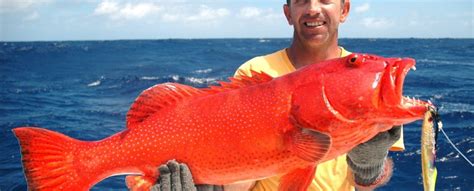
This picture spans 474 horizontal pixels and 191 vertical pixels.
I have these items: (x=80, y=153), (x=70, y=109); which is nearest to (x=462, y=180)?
(x=80, y=153)

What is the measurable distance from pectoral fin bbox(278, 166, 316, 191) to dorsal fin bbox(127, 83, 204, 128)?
0.74 metres

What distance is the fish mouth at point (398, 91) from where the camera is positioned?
2.43m

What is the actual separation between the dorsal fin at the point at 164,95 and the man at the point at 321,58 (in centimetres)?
64

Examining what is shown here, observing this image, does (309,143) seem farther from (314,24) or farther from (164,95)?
(314,24)

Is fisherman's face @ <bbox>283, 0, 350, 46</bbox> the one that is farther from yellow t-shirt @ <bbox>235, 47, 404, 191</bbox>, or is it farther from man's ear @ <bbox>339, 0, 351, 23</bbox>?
yellow t-shirt @ <bbox>235, 47, 404, 191</bbox>

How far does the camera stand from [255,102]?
8.94ft

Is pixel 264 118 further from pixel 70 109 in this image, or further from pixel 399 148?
pixel 70 109

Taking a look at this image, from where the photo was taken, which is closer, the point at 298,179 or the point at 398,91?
the point at 398,91

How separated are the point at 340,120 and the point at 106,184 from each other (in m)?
7.73

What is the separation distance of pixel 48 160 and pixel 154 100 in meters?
0.70

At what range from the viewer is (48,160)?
2.71m

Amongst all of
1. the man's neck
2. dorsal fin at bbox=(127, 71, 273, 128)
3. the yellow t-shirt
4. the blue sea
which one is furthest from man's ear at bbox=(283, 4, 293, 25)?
the blue sea

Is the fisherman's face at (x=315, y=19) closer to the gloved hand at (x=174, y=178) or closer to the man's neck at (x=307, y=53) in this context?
the man's neck at (x=307, y=53)

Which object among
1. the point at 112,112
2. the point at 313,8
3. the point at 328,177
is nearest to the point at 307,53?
the point at 313,8
